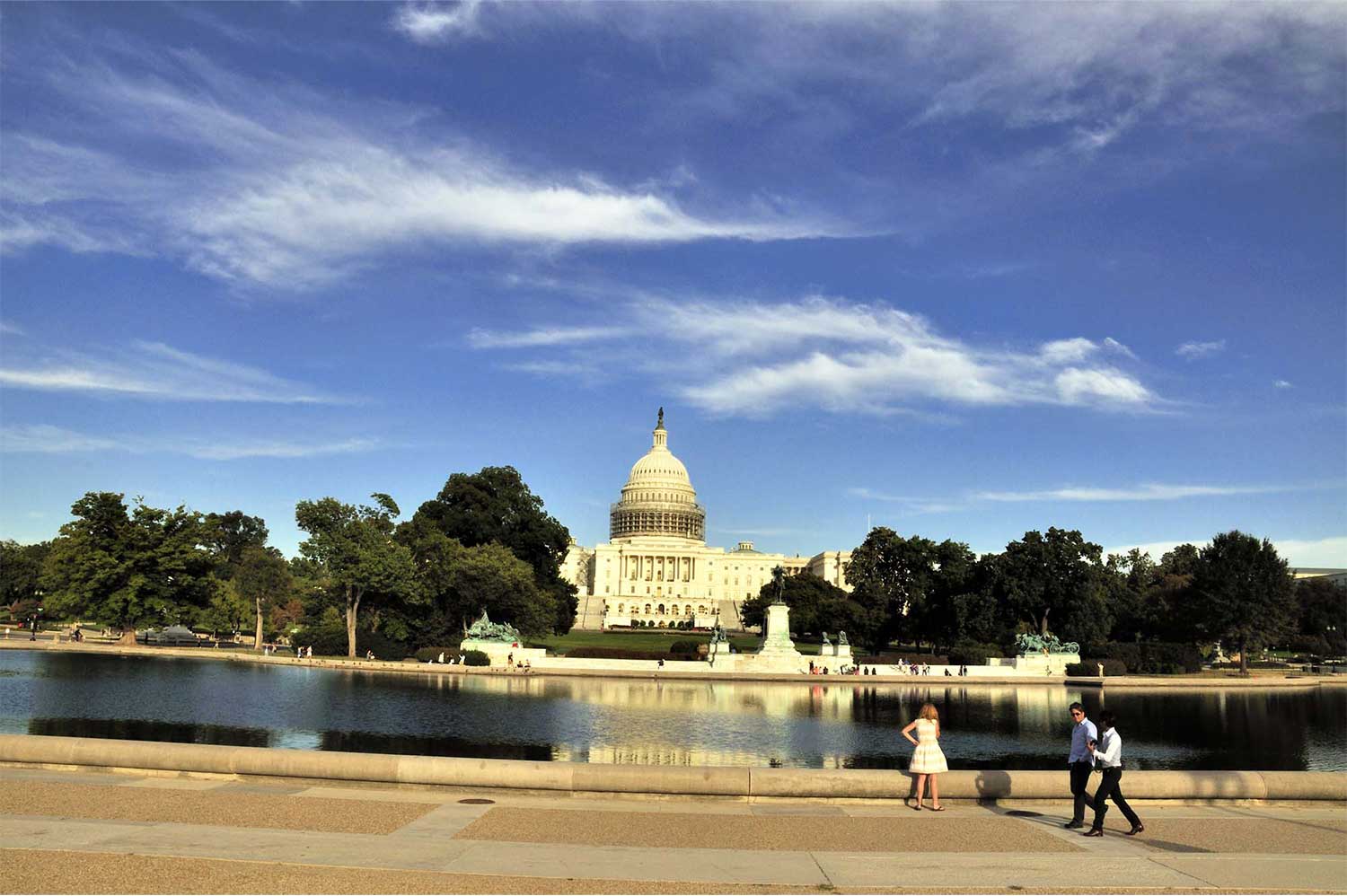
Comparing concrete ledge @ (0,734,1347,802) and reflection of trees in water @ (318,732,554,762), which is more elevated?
concrete ledge @ (0,734,1347,802)

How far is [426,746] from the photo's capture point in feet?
81.6

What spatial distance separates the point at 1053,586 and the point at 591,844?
6983cm

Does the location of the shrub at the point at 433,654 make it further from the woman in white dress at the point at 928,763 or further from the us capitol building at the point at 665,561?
the us capitol building at the point at 665,561

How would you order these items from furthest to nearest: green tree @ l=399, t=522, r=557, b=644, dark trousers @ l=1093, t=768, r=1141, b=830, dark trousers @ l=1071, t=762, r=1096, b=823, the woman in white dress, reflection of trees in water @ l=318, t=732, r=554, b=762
A: green tree @ l=399, t=522, r=557, b=644, reflection of trees in water @ l=318, t=732, r=554, b=762, the woman in white dress, dark trousers @ l=1071, t=762, r=1096, b=823, dark trousers @ l=1093, t=768, r=1141, b=830

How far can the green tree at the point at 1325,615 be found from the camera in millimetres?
104250

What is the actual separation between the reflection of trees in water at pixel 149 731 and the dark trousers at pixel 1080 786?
722 inches

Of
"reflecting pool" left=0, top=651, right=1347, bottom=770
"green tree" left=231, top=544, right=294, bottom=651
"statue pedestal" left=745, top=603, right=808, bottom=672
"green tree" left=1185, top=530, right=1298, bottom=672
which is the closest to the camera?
"reflecting pool" left=0, top=651, right=1347, bottom=770

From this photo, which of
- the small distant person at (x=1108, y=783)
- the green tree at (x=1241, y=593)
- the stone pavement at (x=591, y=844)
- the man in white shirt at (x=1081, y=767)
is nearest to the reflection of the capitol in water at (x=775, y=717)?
the stone pavement at (x=591, y=844)

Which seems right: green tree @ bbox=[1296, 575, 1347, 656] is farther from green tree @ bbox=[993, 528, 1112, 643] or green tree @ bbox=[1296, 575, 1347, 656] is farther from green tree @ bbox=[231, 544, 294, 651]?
green tree @ bbox=[231, 544, 294, 651]

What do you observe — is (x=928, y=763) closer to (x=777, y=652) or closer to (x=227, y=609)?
(x=777, y=652)

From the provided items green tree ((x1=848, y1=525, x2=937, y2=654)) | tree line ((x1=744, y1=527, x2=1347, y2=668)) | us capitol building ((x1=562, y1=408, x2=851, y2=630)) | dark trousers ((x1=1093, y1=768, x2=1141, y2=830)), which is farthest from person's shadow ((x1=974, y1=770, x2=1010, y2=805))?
us capitol building ((x1=562, y1=408, x2=851, y2=630))

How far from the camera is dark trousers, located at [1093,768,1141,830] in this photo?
1289cm

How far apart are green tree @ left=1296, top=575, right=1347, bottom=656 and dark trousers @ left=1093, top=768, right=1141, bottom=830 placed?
10633 cm

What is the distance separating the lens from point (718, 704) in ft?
133
